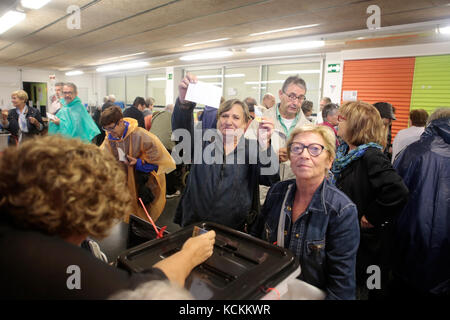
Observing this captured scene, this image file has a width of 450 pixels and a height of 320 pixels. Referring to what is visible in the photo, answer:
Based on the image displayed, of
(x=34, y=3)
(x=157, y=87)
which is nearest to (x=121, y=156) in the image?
(x=34, y=3)

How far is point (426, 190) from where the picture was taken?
198 centimetres

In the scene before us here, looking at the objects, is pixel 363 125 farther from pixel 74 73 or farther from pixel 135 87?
pixel 74 73

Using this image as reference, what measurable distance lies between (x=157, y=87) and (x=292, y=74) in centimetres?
655

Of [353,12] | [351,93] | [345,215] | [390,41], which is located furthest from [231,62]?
[345,215]

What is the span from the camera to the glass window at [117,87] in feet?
47.4

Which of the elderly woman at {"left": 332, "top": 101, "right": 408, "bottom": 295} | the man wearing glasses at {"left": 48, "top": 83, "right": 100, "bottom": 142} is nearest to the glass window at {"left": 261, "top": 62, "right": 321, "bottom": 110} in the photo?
the man wearing glasses at {"left": 48, "top": 83, "right": 100, "bottom": 142}

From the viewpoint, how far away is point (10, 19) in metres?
5.14

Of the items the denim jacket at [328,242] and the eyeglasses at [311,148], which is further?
the eyeglasses at [311,148]

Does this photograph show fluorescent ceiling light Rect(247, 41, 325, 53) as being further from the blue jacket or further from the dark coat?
the dark coat

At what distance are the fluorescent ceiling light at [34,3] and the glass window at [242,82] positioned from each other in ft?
21.3

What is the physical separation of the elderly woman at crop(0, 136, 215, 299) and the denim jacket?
2.76 ft

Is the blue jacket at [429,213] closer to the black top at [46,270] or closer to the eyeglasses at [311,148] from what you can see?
the eyeglasses at [311,148]

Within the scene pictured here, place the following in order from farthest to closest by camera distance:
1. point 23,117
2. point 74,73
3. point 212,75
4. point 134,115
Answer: point 74,73 → point 212,75 → point 23,117 → point 134,115

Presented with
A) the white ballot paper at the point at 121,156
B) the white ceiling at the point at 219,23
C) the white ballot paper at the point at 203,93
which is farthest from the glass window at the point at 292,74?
the white ballot paper at the point at 203,93
